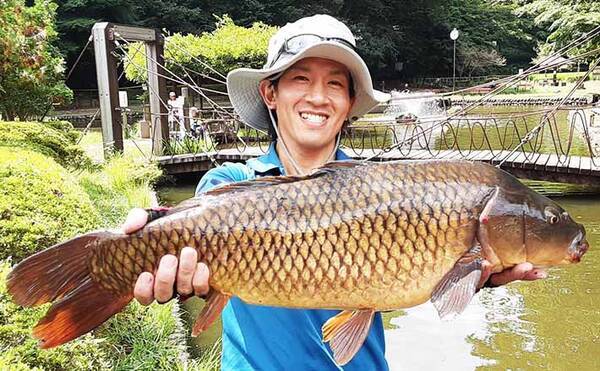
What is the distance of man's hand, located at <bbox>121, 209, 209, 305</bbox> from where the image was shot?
4.72 feet

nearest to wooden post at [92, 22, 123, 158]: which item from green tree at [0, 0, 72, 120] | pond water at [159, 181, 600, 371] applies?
green tree at [0, 0, 72, 120]

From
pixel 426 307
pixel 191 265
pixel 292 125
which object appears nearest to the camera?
pixel 191 265

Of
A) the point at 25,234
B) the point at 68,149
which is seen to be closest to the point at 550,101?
the point at 68,149

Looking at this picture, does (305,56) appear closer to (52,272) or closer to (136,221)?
(136,221)

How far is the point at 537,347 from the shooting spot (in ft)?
16.7

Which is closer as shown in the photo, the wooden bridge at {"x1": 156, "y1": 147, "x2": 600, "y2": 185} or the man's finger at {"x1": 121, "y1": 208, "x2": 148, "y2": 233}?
the man's finger at {"x1": 121, "y1": 208, "x2": 148, "y2": 233}

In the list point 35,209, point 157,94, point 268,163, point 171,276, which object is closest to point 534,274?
point 268,163

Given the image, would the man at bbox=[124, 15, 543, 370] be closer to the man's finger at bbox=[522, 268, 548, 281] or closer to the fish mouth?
the man's finger at bbox=[522, 268, 548, 281]

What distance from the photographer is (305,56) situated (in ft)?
5.79

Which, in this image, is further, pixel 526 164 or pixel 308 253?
pixel 526 164

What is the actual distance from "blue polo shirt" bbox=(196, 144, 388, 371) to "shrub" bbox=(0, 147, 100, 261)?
184 centimetres

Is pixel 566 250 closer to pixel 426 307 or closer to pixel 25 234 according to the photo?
pixel 25 234

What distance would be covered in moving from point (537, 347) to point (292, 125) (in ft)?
13.5

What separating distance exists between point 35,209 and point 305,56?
2345mm
